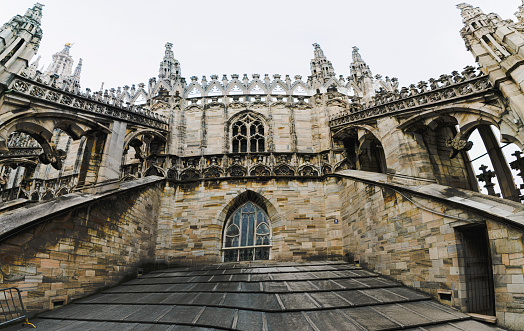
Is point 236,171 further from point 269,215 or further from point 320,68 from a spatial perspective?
point 320,68

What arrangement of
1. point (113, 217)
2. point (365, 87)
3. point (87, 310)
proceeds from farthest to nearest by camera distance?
point (365, 87) < point (113, 217) < point (87, 310)

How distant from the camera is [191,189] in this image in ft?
45.2

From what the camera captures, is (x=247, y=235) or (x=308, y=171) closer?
(x=247, y=235)

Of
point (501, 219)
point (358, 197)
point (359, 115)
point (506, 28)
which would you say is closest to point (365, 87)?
point (359, 115)

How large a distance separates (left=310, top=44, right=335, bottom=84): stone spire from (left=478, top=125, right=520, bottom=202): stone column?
8674 mm

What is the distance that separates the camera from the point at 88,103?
11.6 metres

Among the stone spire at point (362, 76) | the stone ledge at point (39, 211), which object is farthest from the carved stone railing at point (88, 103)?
the stone spire at point (362, 76)

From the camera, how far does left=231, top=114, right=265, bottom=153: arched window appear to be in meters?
15.8

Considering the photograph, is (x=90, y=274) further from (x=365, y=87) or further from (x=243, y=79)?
(x=365, y=87)

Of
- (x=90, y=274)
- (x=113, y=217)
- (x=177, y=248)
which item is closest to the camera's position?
(x=90, y=274)

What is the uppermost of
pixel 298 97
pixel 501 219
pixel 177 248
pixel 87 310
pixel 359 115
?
pixel 298 97

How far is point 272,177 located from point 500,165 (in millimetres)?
10958

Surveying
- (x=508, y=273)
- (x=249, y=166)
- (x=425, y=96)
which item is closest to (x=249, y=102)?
(x=249, y=166)

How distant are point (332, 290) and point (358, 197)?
202 inches
